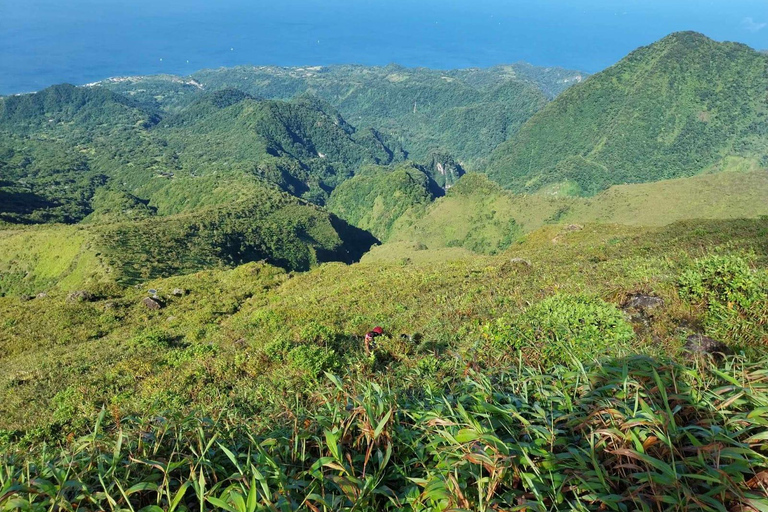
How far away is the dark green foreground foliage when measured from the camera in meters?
2.43

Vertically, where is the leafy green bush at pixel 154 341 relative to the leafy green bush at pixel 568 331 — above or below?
below

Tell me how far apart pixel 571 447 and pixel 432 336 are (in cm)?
680

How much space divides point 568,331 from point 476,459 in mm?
4314

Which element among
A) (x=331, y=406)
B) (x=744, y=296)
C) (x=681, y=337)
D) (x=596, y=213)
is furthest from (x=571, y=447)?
(x=596, y=213)

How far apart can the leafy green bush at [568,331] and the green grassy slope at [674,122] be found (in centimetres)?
17484

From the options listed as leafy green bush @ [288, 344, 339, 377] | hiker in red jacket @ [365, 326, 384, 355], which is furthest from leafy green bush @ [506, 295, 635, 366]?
leafy green bush @ [288, 344, 339, 377]

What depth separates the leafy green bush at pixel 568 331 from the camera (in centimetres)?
589

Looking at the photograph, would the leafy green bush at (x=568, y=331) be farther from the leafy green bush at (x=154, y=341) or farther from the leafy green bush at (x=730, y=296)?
the leafy green bush at (x=154, y=341)

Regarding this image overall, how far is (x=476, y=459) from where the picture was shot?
2.57 meters

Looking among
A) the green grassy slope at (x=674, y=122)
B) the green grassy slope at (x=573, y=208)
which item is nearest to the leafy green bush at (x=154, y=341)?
the green grassy slope at (x=573, y=208)

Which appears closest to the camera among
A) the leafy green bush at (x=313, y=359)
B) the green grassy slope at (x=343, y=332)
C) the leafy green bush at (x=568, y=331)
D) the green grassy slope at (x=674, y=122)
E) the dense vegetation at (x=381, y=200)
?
the leafy green bush at (x=568, y=331)

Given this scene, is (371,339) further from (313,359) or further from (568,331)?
(568,331)

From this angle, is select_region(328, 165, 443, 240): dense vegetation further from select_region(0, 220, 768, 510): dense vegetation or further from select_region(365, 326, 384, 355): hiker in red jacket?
select_region(365, 326, 384, 355): hiker in red jacket

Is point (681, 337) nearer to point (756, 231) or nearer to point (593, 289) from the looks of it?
point (593, 289)
